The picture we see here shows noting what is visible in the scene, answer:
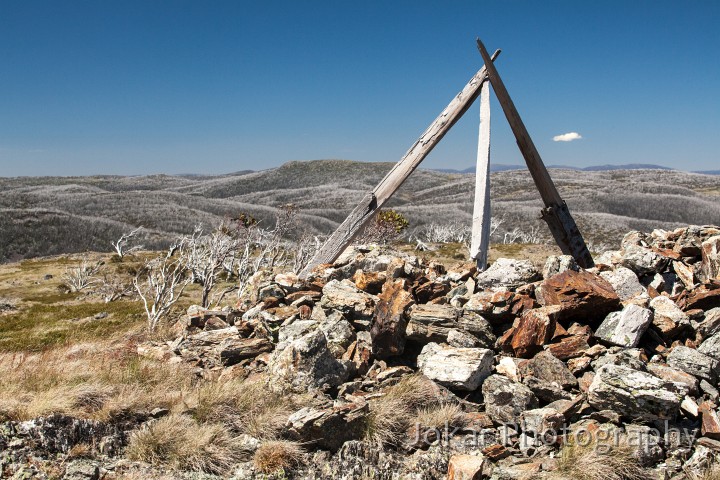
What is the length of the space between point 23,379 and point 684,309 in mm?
8854

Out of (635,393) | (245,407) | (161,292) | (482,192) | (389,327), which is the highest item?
(482,192)

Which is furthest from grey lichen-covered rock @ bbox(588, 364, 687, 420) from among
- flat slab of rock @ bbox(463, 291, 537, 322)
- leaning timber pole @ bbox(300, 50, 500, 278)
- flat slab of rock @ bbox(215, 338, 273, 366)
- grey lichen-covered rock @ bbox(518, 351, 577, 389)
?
leaning timber pole @ bbox(300, 50, 500, 278)

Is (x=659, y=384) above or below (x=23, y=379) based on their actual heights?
above

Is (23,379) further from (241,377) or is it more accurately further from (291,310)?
(291,310)

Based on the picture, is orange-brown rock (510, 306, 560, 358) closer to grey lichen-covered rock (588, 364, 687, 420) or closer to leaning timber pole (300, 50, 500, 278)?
grey lichen-covered rock (588, 364, 687, 420)

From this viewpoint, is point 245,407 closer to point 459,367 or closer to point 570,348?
point 459,367

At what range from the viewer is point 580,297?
6.34m

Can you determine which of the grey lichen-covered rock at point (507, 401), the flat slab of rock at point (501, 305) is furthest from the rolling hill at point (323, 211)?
the grey lichen-covered rock at point (507, 401)

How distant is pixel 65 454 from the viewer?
4.48 metres

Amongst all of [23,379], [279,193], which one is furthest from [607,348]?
[279,193]

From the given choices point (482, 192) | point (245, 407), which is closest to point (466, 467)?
point (245, 407)

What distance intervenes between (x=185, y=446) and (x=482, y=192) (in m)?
6.80

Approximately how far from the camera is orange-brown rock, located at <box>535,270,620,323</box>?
625cm

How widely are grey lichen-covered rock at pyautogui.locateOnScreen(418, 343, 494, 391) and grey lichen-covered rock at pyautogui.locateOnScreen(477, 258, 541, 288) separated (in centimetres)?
215
